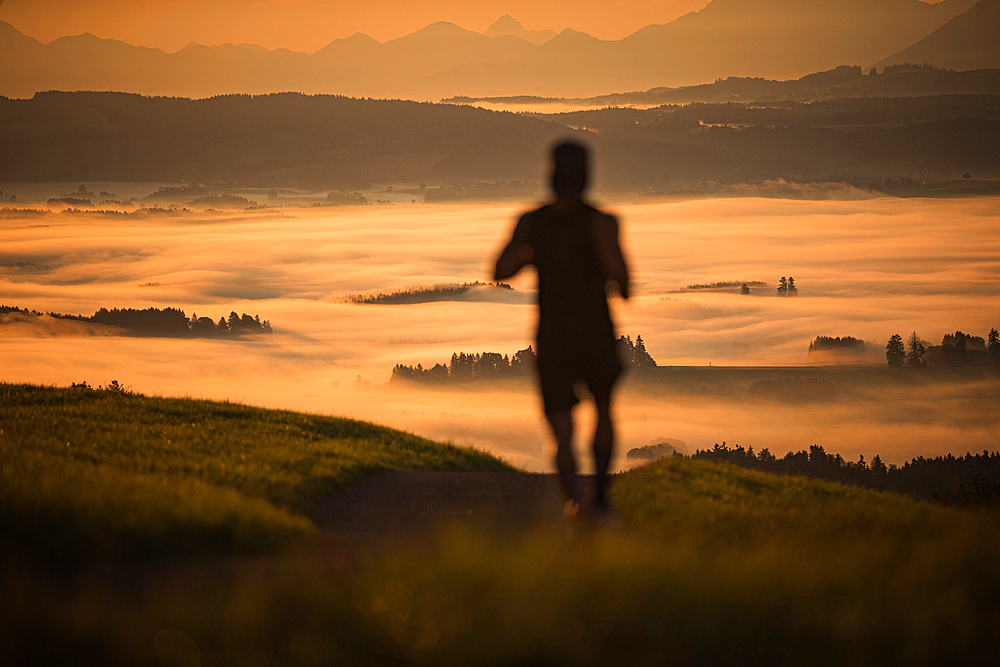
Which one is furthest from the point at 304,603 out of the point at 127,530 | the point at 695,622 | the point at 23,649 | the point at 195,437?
the point at 195,437

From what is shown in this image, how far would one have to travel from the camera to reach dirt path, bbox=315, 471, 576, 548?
8.33 m

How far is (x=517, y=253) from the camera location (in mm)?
6703

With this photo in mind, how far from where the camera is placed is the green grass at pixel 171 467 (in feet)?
21.4

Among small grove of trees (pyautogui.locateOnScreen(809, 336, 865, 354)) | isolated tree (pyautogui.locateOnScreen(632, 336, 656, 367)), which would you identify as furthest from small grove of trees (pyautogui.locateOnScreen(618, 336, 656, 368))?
small grove of trees (pyautogui.locateOnScreen(809, 336, 865, 354))

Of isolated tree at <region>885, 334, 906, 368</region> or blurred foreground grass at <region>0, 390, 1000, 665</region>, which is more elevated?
isolated tree at <region>885, 334, 906, 368</region>

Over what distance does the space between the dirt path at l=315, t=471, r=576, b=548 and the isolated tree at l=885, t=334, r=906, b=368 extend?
155130mm

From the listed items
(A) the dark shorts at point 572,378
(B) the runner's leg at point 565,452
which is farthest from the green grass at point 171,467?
(A) the dark shorts at point 572,378

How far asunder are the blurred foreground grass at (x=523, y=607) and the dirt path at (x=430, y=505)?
1.78m

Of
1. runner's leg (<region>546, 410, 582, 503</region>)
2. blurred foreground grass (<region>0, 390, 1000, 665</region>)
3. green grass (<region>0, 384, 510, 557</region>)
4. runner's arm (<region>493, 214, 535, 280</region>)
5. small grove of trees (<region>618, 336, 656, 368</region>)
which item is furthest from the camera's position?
small grove of trees (<region>618, 336, 656, 368</region>)

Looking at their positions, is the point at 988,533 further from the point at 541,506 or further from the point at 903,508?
the point at 541,506

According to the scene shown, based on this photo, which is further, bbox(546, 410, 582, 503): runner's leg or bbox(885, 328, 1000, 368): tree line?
bbox(885, 328, 1000, 368): tree line

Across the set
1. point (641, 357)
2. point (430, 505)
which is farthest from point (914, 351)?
point (430, 505)

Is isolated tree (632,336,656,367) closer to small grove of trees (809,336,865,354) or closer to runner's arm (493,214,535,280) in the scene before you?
small grove of trees (809,336,865,354)

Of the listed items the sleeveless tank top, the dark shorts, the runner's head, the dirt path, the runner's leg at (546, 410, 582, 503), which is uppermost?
the runner's head
